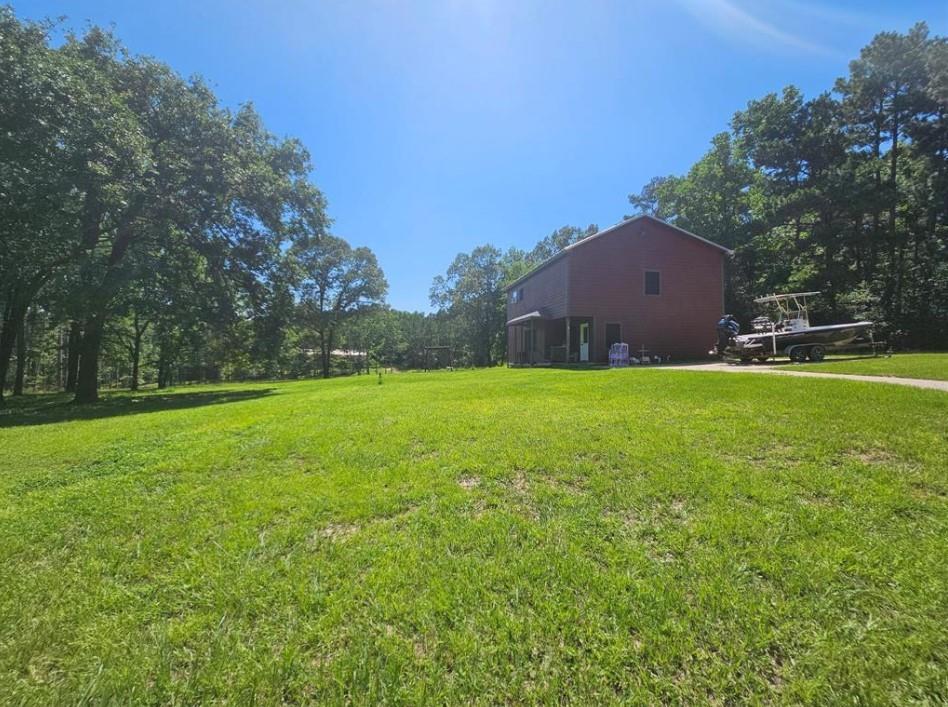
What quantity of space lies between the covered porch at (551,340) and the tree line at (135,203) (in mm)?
12489

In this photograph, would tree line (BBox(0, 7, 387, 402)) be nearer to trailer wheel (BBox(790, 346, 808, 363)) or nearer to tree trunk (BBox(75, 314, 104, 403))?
tree trunk (BBox(75, 314, 104, 403))

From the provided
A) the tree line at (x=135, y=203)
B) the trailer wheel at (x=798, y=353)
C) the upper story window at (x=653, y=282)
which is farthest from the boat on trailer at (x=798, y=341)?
the tree line at (x=135, y=203)

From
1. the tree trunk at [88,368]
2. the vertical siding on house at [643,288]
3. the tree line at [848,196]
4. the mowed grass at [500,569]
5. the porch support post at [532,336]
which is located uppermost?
the tree line at [848,196]

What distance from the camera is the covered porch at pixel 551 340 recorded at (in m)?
19.3

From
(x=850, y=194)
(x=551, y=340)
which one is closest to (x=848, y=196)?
(x=850, y=194)

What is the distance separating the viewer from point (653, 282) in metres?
19.7

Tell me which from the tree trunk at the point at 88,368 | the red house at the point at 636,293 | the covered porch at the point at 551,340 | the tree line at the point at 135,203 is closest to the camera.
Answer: the tree line at the point at 135,203

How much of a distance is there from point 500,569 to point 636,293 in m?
19.1

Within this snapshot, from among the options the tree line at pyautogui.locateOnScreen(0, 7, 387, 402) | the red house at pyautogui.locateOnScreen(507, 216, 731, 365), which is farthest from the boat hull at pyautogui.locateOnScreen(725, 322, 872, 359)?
the tree line at pyautogui.locateOnScreen(0, 7, 387, 402)

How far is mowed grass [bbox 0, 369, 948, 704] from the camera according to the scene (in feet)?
6.02

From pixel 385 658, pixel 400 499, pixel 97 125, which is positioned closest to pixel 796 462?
pixel 400 499

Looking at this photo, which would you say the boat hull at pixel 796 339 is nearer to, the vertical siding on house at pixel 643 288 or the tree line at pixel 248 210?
the vertical siding on house at pixel 643 288

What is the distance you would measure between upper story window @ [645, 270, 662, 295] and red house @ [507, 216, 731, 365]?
5cm

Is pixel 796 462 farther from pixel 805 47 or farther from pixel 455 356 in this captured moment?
pixel 455 356
